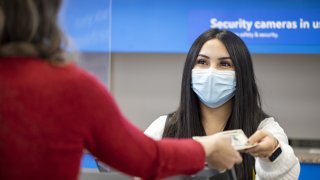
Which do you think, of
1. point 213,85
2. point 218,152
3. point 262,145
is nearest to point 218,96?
point 213,85

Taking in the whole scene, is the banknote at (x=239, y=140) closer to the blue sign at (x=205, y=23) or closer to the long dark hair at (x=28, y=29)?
the long dark hair at (x=28, y=29)

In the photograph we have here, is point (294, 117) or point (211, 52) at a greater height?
point (211, 52)

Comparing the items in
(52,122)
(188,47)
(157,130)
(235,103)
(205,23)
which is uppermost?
(205,23)

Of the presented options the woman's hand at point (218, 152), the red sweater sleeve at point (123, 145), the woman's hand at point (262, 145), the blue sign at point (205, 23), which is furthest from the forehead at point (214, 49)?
the blue sign at point (205, 23)

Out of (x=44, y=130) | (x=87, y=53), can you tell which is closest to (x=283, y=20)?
(x=87, y=53)

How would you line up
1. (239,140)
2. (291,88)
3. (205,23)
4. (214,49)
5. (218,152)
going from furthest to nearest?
(291,88) → (205,23) → (214,49) → (239,140) → (218,152)

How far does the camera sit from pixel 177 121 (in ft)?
6.63

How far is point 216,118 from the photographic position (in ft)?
6.56

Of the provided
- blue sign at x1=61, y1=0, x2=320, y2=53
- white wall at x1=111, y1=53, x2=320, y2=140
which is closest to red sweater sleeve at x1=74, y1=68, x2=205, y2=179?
blue sign at x1=61, y1=0, x2=320, y2=53

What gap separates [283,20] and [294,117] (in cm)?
88

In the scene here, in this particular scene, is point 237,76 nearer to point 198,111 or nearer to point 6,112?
point 198,111

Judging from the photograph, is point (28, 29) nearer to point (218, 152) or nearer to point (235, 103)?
point (218, 152)

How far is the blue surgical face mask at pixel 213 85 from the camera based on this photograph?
1960mm

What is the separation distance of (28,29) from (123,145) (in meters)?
0.29
